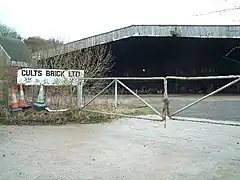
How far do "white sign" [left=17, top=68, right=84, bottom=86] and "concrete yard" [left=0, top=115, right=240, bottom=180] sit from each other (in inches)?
91.4

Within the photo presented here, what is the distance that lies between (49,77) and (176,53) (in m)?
25.6

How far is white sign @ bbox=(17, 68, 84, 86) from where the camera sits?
1207cm

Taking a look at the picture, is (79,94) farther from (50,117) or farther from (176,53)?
(176,53)

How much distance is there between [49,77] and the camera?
12.2m

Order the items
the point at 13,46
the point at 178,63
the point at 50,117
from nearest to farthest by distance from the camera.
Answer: the point at 50,117
the point at 178,63
the point at 13,46

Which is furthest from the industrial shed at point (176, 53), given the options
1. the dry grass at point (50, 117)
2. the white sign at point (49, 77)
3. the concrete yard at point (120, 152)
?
the concrete yard at point (120, 152)

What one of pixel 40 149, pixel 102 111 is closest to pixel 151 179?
pixel 40 149

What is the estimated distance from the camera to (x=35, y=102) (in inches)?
489

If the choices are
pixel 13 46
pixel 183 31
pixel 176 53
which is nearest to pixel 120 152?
pixel 183 31

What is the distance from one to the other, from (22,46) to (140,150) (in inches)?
2366

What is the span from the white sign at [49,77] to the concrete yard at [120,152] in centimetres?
232

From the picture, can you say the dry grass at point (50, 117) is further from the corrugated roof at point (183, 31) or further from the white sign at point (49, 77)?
the corrugated roof at point (183, 31)

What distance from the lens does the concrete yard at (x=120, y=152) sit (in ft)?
17.9

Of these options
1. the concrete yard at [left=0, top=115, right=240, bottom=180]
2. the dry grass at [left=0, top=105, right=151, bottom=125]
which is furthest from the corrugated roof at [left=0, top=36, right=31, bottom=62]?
the concrete yard at [left=0, top=115, right=240, bottom=180]
